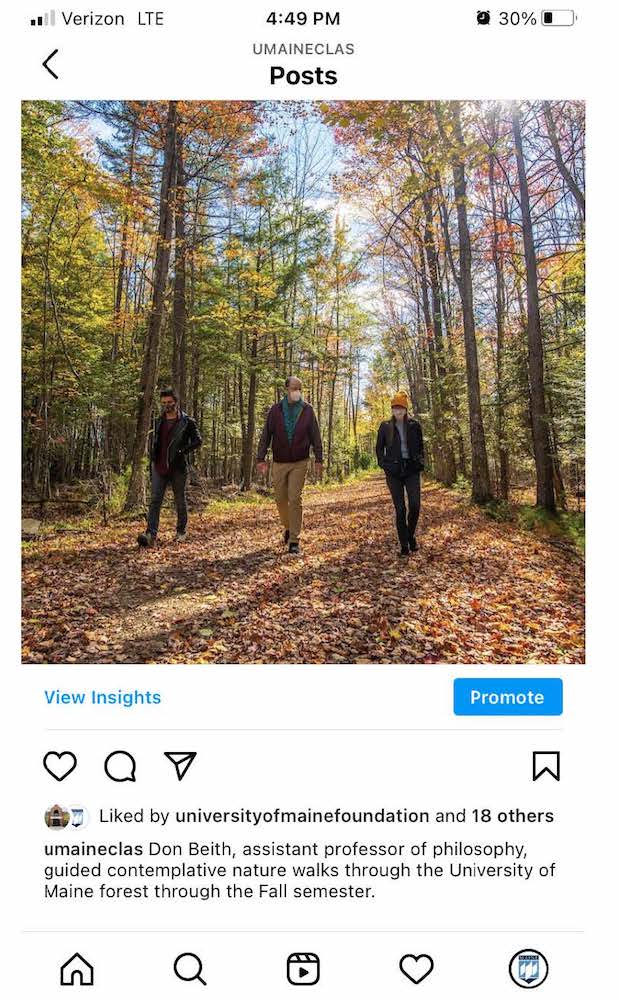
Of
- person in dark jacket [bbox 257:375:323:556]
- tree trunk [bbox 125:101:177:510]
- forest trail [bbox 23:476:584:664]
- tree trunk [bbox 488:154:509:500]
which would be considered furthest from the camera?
tree trunk [bbox 488:154:509:500]

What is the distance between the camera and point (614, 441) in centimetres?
275

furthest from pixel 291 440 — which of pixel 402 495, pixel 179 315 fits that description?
pixel 179 315

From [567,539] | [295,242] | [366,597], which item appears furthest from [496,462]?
[366,597]

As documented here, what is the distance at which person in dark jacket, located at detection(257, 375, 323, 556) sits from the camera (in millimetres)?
6977
